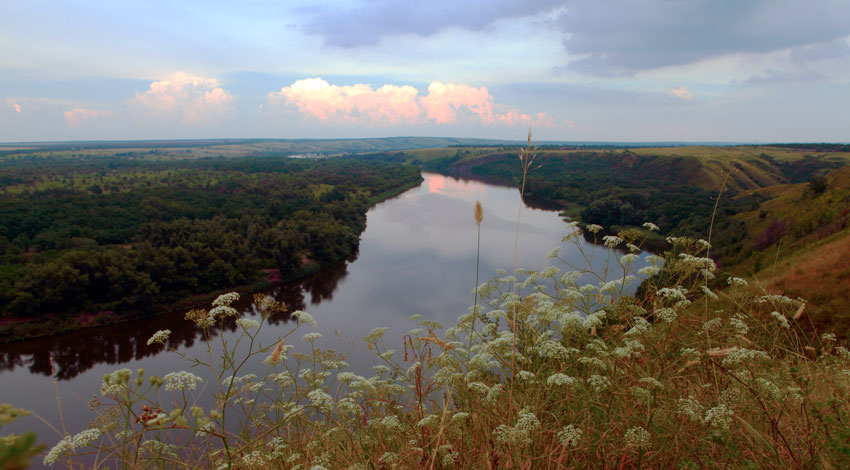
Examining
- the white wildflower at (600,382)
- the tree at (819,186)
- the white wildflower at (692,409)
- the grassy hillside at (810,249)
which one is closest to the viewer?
the white wildflower at (692,409)

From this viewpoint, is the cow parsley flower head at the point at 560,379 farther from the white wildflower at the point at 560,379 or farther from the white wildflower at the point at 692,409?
the white wildflower at the point at 692,409

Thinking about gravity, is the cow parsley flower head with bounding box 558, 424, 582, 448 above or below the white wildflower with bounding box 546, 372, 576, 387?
below

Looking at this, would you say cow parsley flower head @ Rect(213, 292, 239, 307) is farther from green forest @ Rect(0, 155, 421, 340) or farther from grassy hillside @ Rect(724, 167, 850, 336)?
green forest @ Rect(0, 155, 421, 340)

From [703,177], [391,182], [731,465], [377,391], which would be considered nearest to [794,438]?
[731,465]

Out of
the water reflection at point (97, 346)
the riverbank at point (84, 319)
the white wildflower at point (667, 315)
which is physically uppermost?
the white wildflower at point (667, 315)

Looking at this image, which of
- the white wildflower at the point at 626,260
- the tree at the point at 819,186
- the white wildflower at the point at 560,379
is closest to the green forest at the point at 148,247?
the white wildflower at the point at 626,260

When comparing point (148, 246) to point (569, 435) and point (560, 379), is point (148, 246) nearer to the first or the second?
point (560, 379)

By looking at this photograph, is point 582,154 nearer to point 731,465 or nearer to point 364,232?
point 364,232

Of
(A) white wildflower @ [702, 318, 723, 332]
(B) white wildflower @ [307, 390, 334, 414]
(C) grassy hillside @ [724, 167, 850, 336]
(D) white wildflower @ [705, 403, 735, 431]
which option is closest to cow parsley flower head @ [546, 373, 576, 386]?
(D) white wildflower @ [705, 403, 735, 431]
